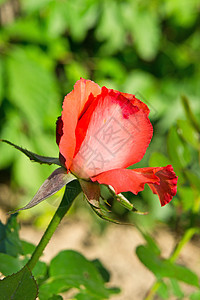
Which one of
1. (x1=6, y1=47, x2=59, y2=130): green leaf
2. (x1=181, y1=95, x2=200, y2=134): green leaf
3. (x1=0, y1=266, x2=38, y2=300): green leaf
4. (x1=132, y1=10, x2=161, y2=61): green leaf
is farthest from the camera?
(x1=132, y1=10, x2=161, y2=61): green leaf

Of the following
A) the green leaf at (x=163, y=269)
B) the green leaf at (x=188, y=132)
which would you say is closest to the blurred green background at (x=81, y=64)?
the green leaf at (x=188, y=132)

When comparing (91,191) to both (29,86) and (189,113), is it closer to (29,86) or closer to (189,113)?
(189,113)

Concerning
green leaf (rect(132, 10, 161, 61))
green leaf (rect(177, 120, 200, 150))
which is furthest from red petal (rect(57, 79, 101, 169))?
green leaf (rect(132, 10, 161, 61))

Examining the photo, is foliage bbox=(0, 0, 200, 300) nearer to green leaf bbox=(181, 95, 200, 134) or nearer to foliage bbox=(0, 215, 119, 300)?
green leaf bbox=(181, 95, 200, 134)

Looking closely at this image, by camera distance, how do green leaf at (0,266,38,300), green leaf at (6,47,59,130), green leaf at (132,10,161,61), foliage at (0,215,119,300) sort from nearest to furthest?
green leaf at (0,266,38,300), foliage at (0,215,119,300), green leaf at (6,47,59,130), green leaf at (132,10,161,61)

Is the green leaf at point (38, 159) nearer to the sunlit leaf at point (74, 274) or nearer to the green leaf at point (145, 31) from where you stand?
the sunlit leaf at point (74, 274)

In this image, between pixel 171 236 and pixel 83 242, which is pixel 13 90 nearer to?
pixel 83 242
